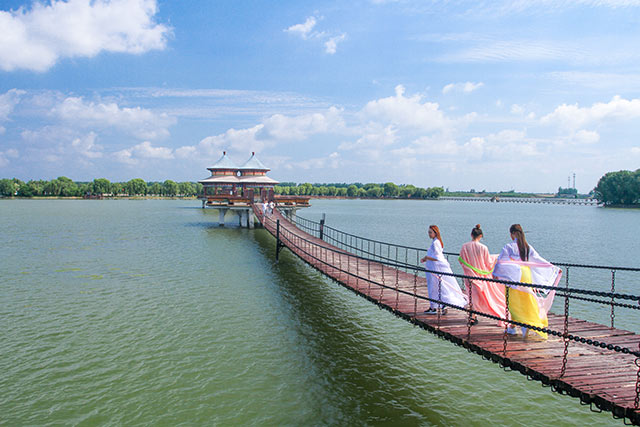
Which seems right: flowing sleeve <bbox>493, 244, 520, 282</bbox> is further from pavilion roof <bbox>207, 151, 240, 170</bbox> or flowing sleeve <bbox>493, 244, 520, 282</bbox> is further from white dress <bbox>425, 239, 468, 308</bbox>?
pavilion roof <bbox>207, 151, 240, 170</bbox>

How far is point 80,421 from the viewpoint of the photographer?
7.81 meters

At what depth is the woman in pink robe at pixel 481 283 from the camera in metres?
7.43

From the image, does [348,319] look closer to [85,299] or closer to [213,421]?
[213,421]

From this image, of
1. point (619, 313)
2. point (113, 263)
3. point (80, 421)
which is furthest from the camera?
point (113, 263)

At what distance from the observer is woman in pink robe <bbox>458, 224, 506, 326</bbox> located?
743cm

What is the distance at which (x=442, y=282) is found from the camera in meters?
8.59

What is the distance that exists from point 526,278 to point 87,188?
18842cm

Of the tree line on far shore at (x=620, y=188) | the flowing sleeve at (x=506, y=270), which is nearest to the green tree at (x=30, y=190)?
the flowing sleeve at (x=506, y=270)

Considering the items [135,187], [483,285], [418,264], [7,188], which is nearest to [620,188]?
[418,264]

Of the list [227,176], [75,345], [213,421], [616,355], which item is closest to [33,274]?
[75,345]

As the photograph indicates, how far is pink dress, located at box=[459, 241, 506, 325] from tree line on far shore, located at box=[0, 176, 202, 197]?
162234 millimetres

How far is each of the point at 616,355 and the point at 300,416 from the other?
5754 mm

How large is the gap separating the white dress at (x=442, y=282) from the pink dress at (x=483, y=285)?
0.64m

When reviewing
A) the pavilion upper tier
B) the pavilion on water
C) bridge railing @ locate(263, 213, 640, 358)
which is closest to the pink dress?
bridge railing @ locate(263, 213, 640, 358)
